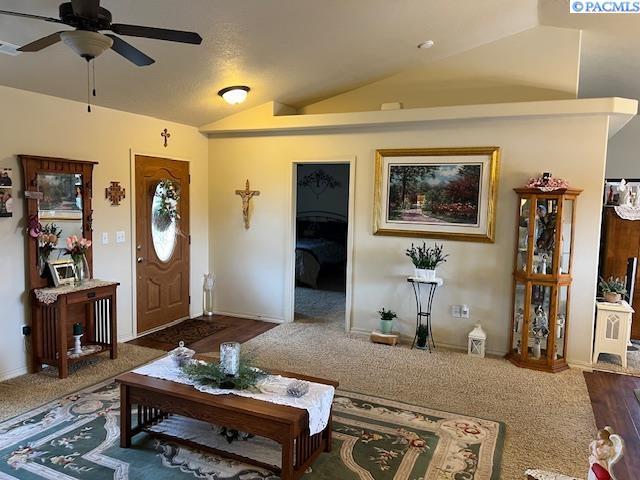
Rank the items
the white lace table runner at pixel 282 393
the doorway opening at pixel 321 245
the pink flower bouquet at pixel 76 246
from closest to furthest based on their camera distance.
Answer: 1. the white lace table runner at pixel 282 393
2. the pink flower bouquet at pixel 76 246
3. the doorway opening at pixel 321 245

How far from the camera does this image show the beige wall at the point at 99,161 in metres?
3.88

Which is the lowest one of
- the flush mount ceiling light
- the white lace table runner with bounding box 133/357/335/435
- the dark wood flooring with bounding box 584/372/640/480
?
the dark wood flooring with bounding box 584/372/640/480

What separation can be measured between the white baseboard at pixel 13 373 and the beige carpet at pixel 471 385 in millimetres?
1968

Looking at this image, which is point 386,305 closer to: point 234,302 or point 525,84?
point 234,302

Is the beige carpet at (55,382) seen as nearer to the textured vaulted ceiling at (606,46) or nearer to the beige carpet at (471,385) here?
the beige carpet at (471,385)

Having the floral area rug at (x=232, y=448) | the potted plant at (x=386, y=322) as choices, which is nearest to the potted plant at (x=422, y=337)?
the potted plant at (x=386, y=322)

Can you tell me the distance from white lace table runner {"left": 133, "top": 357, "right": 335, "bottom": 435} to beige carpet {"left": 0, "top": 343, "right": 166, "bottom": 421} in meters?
1.19

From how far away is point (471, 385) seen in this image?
4.02m

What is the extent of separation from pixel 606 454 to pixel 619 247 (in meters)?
4.56

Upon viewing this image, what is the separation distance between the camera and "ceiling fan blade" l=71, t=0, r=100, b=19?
7.04 feet

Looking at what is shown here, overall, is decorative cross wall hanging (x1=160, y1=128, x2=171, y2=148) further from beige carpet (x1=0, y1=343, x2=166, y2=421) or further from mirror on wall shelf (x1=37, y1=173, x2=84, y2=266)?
beige carpet (x1=0, y1=343, x2=166, y2=421)

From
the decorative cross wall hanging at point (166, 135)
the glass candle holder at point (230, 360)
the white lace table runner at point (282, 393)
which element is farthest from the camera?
the decorative cross wall hanging at point (166, 135)

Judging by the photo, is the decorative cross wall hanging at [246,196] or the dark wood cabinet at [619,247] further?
the decorative cross wall hanging at [246,196]

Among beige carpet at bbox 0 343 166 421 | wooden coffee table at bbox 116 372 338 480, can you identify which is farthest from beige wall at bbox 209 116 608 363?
wooden coffee table at bbox 116 372 338 480
